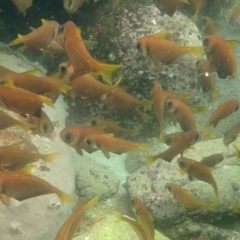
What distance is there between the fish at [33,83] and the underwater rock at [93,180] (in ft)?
8.99

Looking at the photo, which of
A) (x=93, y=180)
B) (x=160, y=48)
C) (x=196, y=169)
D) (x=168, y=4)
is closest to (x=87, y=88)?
(x=160, y=48)

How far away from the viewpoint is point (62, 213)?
4.16 metres

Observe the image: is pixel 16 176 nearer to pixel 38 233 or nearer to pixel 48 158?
pixel 48 158

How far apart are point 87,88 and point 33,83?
57 centimetres

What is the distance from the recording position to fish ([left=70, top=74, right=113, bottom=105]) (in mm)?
3387

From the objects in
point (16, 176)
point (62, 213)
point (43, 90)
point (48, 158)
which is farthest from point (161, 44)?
point (62, 213)

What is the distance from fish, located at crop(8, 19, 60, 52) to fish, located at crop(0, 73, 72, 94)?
724 millimetres

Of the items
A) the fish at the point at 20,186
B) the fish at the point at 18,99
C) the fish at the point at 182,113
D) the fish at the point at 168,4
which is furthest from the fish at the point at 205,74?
the fish at the point at 20,186

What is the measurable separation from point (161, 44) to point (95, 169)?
2921 mm

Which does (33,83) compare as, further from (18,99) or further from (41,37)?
(41,37)

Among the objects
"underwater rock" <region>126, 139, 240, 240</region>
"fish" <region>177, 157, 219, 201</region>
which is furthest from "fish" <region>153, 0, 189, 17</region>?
"underwater rock" <region>126, 139, 240, 240</region>

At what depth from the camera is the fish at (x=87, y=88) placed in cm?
339

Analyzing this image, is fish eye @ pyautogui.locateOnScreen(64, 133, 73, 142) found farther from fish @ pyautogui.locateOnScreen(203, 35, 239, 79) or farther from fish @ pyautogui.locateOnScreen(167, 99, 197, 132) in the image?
fish @ pyautogui.locateOnScreen(203, 35, 239, 79)

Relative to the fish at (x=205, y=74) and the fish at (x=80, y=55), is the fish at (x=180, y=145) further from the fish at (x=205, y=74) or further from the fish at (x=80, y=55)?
the fish at (x=80, y=55)
